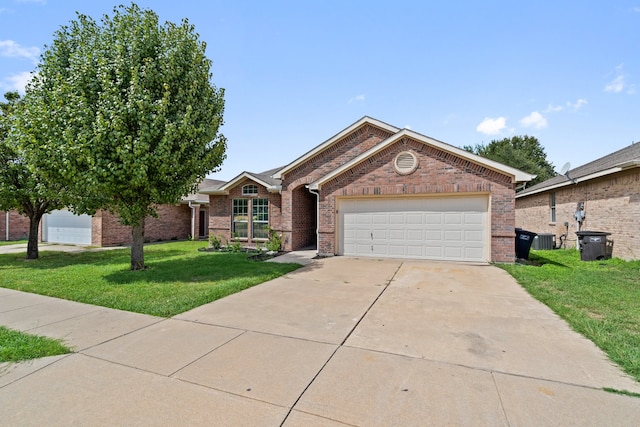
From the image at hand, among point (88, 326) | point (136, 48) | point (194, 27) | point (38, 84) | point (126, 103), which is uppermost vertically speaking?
point (194, 27)

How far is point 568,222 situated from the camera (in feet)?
48.1

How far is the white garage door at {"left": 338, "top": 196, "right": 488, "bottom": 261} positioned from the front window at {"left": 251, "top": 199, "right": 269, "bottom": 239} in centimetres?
452

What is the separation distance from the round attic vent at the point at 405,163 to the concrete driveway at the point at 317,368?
19.7 feet

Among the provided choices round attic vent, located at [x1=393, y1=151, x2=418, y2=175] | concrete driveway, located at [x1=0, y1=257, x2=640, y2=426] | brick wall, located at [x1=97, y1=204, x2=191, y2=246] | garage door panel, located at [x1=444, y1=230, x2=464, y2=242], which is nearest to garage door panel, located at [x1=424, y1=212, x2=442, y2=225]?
garage door panel, located at [x1=444, y1=230, x2=464, y2=242]

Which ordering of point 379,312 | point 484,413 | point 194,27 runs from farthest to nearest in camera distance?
point 194,27, point 379,312, point 484,413

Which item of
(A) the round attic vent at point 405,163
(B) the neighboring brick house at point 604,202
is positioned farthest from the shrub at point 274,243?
(B) the neighboring brick house at point 604,202

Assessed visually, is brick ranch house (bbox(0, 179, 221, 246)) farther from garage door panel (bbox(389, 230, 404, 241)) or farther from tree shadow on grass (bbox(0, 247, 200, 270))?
garage door panel (bbox(389, 230, 404, 241))

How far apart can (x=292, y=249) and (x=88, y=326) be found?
9370 mm

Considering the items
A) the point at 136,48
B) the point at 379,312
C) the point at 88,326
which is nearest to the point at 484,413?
the point at 379,312

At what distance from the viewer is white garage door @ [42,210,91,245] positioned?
17.3m

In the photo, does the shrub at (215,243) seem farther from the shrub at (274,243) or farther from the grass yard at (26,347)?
the grass yard at (26,347)

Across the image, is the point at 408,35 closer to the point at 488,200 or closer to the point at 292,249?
the point at 488,200

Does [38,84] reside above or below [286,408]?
above

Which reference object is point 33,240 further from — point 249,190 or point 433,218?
point 433,218
